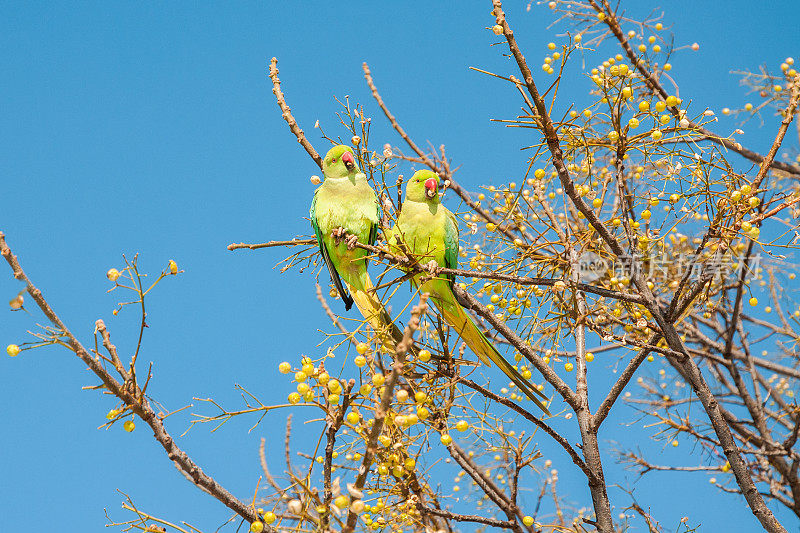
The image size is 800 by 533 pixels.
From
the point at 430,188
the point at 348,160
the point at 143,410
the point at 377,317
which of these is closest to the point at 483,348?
the point at 377,317

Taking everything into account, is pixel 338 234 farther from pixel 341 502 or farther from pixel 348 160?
pixel 341 502

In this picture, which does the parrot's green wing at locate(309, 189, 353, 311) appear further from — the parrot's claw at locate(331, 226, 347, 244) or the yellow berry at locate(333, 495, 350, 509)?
the yellow berry at locate(333, 495, 350, 509)

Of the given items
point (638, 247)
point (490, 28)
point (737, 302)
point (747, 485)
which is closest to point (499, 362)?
point (638, 247)

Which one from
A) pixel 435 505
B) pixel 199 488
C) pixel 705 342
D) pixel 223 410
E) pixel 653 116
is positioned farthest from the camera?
pixel 705 342

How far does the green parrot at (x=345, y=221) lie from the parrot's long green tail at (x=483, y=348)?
0.45 m

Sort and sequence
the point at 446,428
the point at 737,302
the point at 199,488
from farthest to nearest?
the point at 737,302 < the point at 446,428 < the point at 199,488

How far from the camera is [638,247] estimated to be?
290cm

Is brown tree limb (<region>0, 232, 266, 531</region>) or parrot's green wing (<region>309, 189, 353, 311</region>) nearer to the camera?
brown tree limb (<region>0, 232, 266, 531</region>)

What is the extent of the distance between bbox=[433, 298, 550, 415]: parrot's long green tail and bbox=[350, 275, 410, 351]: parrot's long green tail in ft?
0.84

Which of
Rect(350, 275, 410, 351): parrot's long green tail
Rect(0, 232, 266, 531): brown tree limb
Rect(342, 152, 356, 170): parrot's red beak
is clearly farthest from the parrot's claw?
Rect(0, 232, 266, 531): brown tree limb

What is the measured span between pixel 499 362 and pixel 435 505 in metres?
0.80

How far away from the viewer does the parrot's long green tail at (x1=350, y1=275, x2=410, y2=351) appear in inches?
94.7

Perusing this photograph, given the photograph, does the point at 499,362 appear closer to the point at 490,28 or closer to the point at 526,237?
the point at 526,237

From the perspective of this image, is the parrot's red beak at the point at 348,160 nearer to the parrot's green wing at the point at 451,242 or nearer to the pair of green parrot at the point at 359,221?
the pair of green parrot at the point at 359,221
